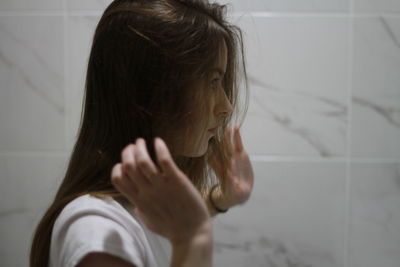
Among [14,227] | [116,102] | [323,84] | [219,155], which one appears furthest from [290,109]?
[14,227]

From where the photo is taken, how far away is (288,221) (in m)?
0.87

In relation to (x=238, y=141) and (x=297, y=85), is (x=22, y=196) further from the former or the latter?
(x=297, y=85)

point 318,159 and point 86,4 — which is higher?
point 86,4

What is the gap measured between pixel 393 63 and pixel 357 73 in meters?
0.08

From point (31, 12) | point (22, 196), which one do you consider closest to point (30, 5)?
point (31, 12)

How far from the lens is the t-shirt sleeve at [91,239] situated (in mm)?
373

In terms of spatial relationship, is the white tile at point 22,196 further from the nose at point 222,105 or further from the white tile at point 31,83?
the nose at point 222,105

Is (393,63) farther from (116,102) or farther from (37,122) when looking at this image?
(37,122)

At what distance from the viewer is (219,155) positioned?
703mm

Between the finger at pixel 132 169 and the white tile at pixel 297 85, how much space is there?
548mm

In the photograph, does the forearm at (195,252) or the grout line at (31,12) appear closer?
the forearm at (195,252)

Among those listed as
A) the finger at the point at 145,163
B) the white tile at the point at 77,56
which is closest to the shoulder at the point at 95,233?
the finger at the point at 145,163

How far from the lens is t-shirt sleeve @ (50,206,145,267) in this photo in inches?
14.7

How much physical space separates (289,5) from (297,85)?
0.60 ft
